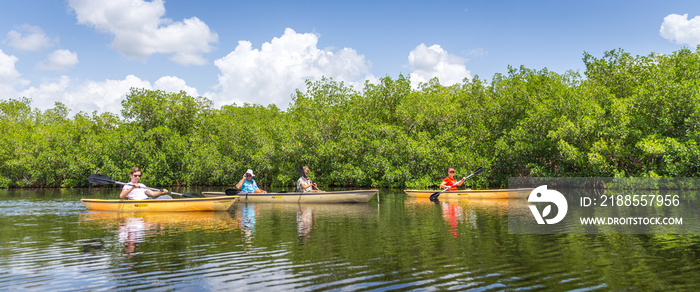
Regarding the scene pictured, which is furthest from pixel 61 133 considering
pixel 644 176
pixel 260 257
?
pixel 644 176

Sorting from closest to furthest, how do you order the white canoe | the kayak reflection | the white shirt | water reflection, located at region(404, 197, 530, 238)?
the kayak reflection, water reflection, located at region(404, 197, 530, 238), the white shirt, the white canoe

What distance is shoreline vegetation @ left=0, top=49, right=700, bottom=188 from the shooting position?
28.6 m

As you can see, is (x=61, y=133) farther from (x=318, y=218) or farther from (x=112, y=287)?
(x=112, y=287)

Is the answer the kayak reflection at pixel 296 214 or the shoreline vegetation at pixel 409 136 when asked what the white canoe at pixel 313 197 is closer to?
the kayak reflection at pixel 296 214

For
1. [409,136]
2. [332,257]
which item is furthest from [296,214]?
[409,136]

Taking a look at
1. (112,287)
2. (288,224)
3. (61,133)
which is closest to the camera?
(112,287)

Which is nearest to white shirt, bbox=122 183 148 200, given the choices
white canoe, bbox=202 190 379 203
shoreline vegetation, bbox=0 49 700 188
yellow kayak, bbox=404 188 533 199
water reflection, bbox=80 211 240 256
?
water reflection, bbox=80 211 240 256

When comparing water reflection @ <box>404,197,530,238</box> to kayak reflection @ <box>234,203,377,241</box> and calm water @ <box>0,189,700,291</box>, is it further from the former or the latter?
kayak reflection @ <box>234,203,377,241</box>

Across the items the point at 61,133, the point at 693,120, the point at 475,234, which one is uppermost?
the point at 61,133

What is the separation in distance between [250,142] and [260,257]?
1510 inches

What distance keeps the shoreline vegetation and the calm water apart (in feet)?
63.9

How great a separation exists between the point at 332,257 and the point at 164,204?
10675 millimetres

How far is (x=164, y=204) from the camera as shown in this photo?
17.2 m

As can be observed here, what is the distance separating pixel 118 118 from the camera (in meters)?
49.7
